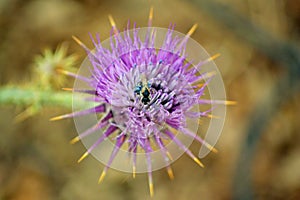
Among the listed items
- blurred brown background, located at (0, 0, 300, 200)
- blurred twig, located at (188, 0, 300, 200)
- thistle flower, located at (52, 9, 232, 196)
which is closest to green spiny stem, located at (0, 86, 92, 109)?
thistle flower, located at (52, 9, 232, 196)

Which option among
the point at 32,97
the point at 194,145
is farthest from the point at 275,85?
the point at 32,97

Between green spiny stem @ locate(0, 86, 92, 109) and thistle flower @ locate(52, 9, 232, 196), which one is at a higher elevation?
thistle flower @ locate(52, 9, 232, 196)

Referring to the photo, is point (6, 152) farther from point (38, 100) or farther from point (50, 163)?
point (38, 100)

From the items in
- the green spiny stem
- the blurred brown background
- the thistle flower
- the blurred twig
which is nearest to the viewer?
the thistle flower

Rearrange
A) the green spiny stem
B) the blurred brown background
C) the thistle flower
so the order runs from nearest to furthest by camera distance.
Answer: the thistle flower → the green spiny stem → the blurred brown background

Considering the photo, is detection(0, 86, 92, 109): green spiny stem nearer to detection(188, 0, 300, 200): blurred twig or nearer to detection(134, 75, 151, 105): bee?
detection(134, 75, 151, 105): bee

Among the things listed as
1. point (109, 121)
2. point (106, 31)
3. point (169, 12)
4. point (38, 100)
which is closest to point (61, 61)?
point (38, 100)

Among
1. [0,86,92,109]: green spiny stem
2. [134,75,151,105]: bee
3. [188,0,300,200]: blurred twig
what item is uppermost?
[188,0,300,200]: blurred twig
